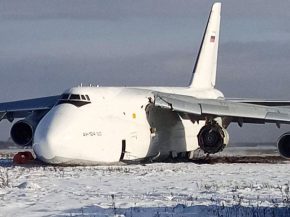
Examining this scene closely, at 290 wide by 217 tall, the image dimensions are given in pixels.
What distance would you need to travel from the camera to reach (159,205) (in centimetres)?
1324

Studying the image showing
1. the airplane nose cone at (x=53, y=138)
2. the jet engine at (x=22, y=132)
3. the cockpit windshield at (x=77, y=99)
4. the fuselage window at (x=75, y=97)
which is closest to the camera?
the airplane nose cone at (x=53, y=138)

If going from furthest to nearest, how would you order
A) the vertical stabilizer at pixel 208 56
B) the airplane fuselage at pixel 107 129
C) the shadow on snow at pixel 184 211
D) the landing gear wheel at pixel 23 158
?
the vertical stabilizer at pixel 208 56, the landing gear wheel at pixel 23 158, the airplane fuselage at pixel 107 129, the shadow on snow at pixel 184 211

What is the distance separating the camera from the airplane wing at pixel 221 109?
28.6 meters

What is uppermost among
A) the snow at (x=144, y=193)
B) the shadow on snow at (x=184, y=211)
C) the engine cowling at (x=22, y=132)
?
the engine cowling at (x=22, y=132)

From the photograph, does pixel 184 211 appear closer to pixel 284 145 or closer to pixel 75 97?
pixel 75 97

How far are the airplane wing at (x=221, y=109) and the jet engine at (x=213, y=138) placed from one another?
594mm

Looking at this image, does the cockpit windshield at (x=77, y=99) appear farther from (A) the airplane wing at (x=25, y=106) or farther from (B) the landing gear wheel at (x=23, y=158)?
(A) the airplane wing at (x=25, y=106)

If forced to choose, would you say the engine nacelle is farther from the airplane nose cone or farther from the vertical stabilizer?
the airplane nose cone

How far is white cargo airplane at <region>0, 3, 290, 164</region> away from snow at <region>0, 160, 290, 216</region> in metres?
1.72

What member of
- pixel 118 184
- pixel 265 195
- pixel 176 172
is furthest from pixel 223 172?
pixel 265 195

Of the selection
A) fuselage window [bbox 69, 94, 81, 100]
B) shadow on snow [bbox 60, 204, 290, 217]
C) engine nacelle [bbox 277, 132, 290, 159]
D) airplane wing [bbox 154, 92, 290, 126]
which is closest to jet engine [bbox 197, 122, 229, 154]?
airplane wing [bbox 154, 92, 290, 126]

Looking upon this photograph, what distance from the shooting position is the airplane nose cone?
79.6 ft

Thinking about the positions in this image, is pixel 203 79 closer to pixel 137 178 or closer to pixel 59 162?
pixel 59 162

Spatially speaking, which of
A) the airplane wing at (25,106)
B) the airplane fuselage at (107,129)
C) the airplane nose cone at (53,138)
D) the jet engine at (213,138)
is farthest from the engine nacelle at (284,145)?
the airplane nose cone at (53,138)
